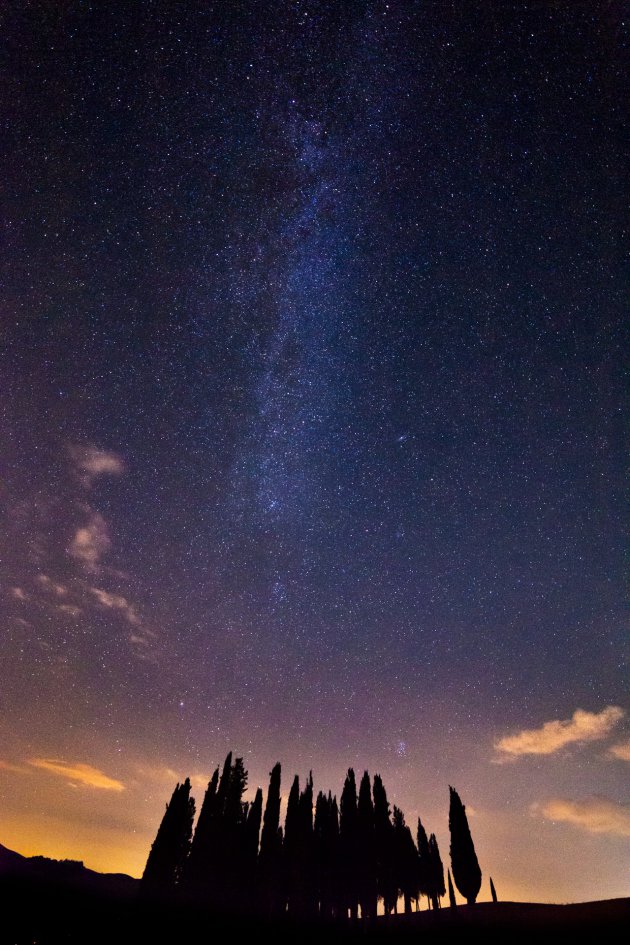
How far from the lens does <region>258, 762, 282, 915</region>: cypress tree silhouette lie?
3634 cm

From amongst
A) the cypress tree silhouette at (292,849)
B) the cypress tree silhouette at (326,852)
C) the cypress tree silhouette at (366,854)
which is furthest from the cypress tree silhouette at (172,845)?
the cypress tree silhouette at (366,854)

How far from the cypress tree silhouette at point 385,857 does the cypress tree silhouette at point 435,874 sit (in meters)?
3.64

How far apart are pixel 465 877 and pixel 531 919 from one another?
7458mm

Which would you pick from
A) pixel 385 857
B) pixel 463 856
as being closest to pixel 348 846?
pixel 385 857

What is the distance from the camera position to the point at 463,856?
3469 cm

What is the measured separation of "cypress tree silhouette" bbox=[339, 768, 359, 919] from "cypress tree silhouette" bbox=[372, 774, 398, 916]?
1.90 metres

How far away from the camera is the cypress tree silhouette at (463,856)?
34031mm

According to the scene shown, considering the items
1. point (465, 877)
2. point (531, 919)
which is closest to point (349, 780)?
point (465, 877)

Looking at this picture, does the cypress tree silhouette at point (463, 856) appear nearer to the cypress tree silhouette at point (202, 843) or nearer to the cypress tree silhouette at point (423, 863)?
the cypress tree silhouette at point (423, 863)

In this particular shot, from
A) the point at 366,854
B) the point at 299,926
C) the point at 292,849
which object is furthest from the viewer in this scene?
the point at 292,849

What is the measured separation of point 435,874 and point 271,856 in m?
14.7

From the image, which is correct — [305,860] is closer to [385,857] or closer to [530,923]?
[385,857]

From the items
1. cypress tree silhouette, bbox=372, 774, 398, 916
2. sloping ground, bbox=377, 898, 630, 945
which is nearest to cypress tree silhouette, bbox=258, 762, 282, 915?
cypress tree silhouette, bbox=372, 774, 398, 916

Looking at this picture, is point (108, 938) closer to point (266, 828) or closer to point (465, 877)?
point (266, 828)
